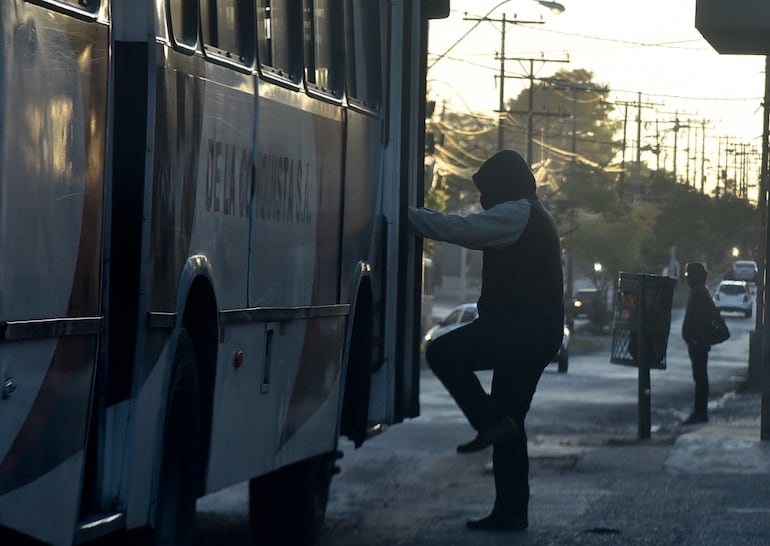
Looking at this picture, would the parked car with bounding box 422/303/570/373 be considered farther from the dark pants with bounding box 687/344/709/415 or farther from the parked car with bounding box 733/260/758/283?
the parked car with bounding box 733/260/758/283

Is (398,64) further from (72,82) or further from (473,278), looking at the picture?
(473,278)

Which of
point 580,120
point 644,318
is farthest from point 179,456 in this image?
point 580,120

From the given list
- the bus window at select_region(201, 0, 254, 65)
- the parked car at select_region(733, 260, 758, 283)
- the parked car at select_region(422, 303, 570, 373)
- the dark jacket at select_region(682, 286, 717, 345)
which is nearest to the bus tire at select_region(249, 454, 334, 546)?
the bus window at select_region(201, 0, 254, 65)

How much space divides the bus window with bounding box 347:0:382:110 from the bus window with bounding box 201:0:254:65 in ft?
6.71

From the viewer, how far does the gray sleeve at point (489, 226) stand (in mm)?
9820

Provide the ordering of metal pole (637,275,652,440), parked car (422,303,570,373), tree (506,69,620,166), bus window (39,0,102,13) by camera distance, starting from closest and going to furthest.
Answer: bus window (39,0,102,13) < metal pole (637,275,652,440) < parked car (422,303,570,373) < tree (506,69,620,166)

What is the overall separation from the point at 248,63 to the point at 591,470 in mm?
6556

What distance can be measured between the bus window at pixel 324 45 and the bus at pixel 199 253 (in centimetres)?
2

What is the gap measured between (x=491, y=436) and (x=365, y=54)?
6.90 ft

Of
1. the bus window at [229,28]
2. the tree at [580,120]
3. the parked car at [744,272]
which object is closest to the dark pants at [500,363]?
the bus window at [229,28]

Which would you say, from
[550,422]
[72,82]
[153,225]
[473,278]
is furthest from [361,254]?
[473,278]

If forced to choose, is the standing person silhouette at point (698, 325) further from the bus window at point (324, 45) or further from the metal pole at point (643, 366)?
the bus window at point (324, 45)

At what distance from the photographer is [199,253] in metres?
7.07

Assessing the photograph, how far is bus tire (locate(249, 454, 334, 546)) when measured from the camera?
9625 millimetres
